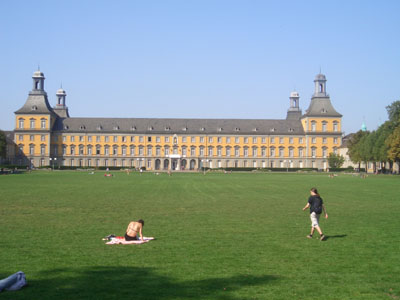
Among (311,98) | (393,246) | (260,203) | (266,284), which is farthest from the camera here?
(311,98)

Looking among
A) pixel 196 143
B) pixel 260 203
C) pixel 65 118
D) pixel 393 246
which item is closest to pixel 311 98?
pixel 196 143

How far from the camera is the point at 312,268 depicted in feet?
32.5

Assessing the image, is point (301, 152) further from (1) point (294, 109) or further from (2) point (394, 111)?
(2) point (394, 111)

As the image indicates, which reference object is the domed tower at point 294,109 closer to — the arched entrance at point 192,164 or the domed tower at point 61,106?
the arched entrance at point 192,164

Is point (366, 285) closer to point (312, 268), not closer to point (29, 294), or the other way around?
point (312, 268)

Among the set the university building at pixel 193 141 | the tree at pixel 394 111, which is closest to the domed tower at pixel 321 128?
the university building at pixel 193 141

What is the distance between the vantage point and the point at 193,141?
113 m

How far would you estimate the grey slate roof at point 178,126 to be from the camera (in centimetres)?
11175

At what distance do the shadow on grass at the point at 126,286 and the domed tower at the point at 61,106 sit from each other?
117843mm

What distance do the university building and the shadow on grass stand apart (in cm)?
10102

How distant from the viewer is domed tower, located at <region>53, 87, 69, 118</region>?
123m

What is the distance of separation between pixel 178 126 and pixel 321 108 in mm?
31946

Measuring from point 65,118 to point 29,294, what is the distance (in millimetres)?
109123

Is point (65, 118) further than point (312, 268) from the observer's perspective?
Yes
